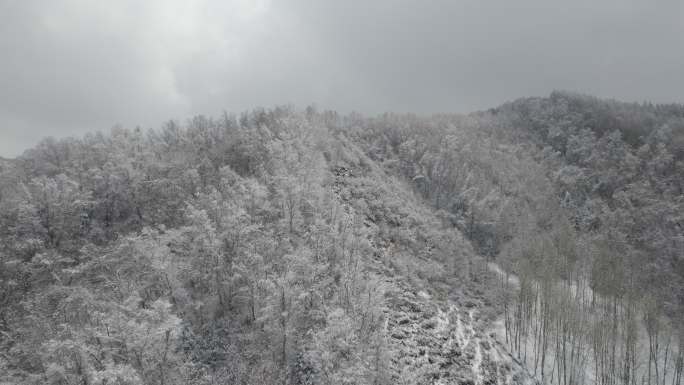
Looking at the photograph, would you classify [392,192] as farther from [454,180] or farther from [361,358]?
[361,358]

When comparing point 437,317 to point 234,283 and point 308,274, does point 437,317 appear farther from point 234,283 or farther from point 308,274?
point 234,283

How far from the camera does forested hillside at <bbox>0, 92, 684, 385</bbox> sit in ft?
105

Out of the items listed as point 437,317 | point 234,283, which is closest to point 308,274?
point 234,283

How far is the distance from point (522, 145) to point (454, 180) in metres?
72.3

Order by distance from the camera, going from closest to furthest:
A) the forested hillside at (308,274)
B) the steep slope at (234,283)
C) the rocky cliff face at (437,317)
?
the steep slope at (234,283), the forested hillside at (308,274), the rocky cliff face at (437,317)

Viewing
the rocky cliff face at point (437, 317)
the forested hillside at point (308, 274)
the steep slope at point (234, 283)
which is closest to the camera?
the steep slope at point (234, 283)

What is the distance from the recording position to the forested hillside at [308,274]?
31906 mm

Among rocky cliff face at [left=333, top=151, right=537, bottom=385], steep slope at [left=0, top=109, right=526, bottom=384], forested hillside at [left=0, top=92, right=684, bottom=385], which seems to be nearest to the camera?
steep slope at [left=0, top=109, right=526, bottom=384]

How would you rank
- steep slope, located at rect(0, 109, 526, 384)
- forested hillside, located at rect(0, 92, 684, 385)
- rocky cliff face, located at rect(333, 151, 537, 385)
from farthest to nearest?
rocky cliff face, located at rect(333, 151, 537, 385) < forested hillside, located at rect(0, 92, 684, 385) < steep slope, located at rect(0, 109, 526, 384)

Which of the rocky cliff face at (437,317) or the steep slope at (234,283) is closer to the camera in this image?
the steep slope at (234,283)

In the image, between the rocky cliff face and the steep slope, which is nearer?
the steep slope

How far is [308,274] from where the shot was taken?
36906mm

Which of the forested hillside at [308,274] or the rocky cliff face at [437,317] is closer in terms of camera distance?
the forested hillside at [308,274]

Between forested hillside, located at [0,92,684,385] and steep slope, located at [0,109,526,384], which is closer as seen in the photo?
steep slope, located at [0,109,526,384]
